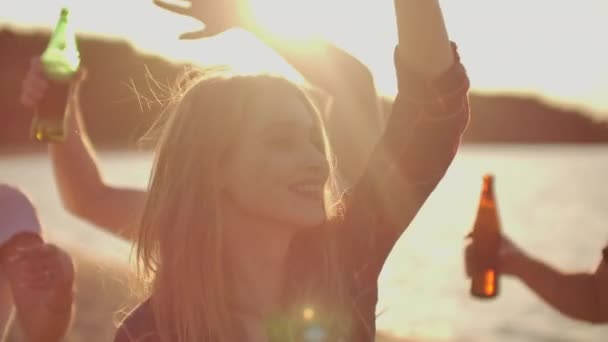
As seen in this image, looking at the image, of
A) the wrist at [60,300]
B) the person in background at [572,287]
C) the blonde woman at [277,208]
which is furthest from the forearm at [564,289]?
the wrist at [60,300]

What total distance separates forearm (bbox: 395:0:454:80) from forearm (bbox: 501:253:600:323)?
1.38 metres

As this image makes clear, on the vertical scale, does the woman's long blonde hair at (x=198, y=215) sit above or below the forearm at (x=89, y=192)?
above

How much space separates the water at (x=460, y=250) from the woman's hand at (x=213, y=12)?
33.0 inches

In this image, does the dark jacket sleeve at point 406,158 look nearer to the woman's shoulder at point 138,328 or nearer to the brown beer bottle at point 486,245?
the woman's shoulder at point 138,328

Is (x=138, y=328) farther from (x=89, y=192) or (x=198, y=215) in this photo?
(x=89, y=192)

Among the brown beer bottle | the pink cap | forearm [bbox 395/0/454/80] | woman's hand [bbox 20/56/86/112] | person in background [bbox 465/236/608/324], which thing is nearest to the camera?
forearm [bbox 395/0/454/80]

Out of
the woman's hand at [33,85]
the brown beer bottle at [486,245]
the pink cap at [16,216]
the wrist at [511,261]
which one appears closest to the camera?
the woman's hand at [33,85]

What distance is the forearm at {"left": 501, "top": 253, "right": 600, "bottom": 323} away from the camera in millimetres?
3508

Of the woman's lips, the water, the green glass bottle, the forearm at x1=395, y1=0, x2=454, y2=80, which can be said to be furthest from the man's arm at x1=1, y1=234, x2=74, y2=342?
the forearm at x1=395, y1=0, x2=454, y2=80

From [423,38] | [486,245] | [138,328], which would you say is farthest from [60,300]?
[486,245]

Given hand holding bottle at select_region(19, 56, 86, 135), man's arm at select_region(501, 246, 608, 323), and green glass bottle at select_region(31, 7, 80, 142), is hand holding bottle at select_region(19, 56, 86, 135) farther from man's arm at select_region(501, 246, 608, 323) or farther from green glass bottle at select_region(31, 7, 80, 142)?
man's arm at select_region(501, 246, 608, 323)

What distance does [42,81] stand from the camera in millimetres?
3174

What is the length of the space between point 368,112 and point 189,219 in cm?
142

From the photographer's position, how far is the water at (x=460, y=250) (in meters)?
14.4
